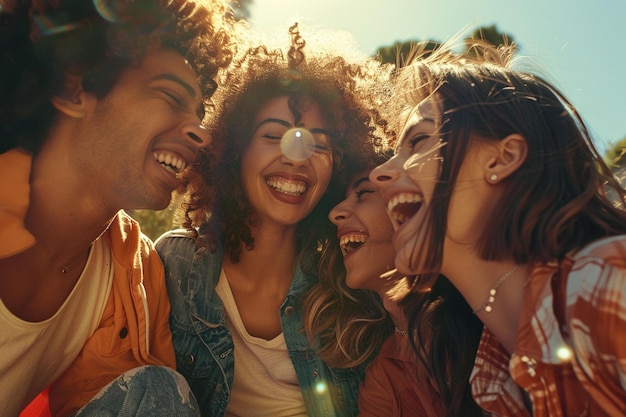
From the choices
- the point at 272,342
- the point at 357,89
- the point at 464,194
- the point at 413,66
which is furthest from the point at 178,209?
the point at 464,194

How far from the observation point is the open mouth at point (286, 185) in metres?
3.64

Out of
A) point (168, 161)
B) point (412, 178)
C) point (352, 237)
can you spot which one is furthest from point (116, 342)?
point (412, 178)

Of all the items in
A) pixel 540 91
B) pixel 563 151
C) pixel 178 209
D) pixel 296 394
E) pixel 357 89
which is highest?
pixel 357 89

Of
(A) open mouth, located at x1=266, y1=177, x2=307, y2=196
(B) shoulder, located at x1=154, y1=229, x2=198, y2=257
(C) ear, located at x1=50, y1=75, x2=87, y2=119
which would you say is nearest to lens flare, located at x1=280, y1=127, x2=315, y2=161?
(A) open mouth, located at x1=266, y1=177, x2=307, y2=196

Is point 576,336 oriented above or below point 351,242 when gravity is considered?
below

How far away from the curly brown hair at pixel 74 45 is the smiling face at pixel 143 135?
0.34 feet

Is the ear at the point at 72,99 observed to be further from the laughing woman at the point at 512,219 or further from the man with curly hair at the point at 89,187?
the laughing woman at the point at 512,219

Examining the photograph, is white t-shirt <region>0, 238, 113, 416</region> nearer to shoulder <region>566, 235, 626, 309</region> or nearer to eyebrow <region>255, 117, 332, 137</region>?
eyebrow <region>255, 117, 332, 137</region>

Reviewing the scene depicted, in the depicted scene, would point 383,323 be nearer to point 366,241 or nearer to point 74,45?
point 366,241

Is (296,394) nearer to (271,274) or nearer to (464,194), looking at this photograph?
(271,274)

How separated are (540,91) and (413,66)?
0.64 m

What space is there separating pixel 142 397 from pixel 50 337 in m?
0.57

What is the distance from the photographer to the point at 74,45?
320 centimetres

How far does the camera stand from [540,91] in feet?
8.37
